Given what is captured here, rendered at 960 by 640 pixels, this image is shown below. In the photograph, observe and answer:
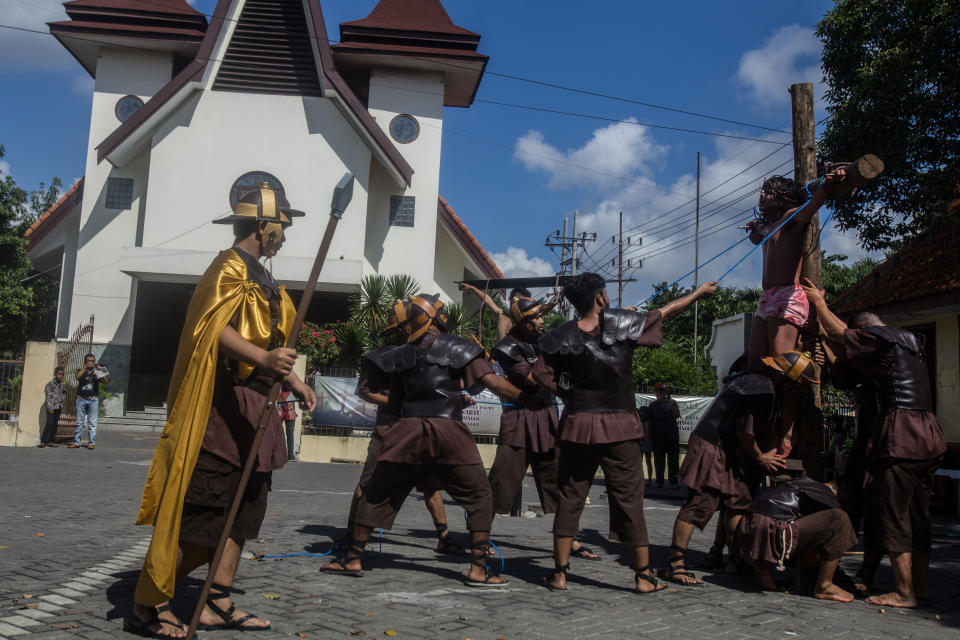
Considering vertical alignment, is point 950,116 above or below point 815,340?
above

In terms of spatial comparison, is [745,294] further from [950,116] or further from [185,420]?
[185,420]

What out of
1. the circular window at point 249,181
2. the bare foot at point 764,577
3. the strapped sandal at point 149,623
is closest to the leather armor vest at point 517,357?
the bare foot at point 764,577

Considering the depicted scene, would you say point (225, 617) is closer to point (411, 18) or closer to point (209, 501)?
point (209, 501)

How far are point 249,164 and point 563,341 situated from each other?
1974 cm

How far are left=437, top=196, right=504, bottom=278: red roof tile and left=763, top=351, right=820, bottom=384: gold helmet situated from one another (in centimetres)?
2017

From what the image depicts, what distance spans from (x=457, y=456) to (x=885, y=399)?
280cm

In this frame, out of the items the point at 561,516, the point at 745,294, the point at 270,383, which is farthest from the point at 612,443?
the point at 745,294

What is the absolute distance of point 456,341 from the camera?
539 centimetres

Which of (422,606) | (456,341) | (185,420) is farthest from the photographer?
(456,341)

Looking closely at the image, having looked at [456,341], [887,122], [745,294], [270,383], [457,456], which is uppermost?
[745,294]

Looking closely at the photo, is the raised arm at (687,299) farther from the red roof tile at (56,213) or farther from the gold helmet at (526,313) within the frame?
the red roof tile at (56,213)

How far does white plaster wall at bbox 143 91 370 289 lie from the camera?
22.4 metres

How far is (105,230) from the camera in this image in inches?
918

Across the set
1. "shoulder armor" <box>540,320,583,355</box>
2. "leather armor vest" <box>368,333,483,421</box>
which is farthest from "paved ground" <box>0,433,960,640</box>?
"shoulder armor" <box>540,320,583,355</box>
